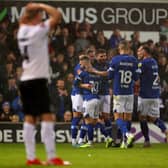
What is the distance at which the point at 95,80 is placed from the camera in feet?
45.7

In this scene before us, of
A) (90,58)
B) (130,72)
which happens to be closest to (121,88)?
(130,72)

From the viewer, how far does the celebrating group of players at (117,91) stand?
13.0 m

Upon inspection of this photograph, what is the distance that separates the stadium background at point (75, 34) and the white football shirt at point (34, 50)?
8.69 meters

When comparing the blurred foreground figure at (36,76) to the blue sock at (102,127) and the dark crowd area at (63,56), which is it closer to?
the blue sock at (102,127)

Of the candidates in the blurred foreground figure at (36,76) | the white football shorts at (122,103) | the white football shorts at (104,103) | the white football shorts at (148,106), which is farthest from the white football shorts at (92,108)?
the blurred foreground figure at (36,76)

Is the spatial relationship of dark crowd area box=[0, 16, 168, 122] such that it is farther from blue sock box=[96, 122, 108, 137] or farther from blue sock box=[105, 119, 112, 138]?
blue sock box=[105, 119, 112, 138]

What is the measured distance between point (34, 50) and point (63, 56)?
9.03 metres

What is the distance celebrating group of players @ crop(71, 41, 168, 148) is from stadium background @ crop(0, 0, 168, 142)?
2.86 meters

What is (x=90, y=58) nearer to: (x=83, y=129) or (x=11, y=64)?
(x=83, y=129)

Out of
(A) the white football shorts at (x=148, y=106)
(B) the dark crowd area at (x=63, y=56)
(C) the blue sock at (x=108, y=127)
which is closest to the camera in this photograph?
(A) the white football shorts at (x=148, y=106)

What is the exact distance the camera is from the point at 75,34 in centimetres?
1744

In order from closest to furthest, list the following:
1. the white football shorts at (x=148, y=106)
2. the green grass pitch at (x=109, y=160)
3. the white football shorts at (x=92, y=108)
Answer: the green grass pitch at (x=109, y=160) → the white football shorts at (x=92, y=108) → the white football shorts at (x=148, y=106)

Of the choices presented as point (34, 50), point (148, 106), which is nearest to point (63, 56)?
point (148, 106)

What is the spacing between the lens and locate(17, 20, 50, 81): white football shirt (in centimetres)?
828
